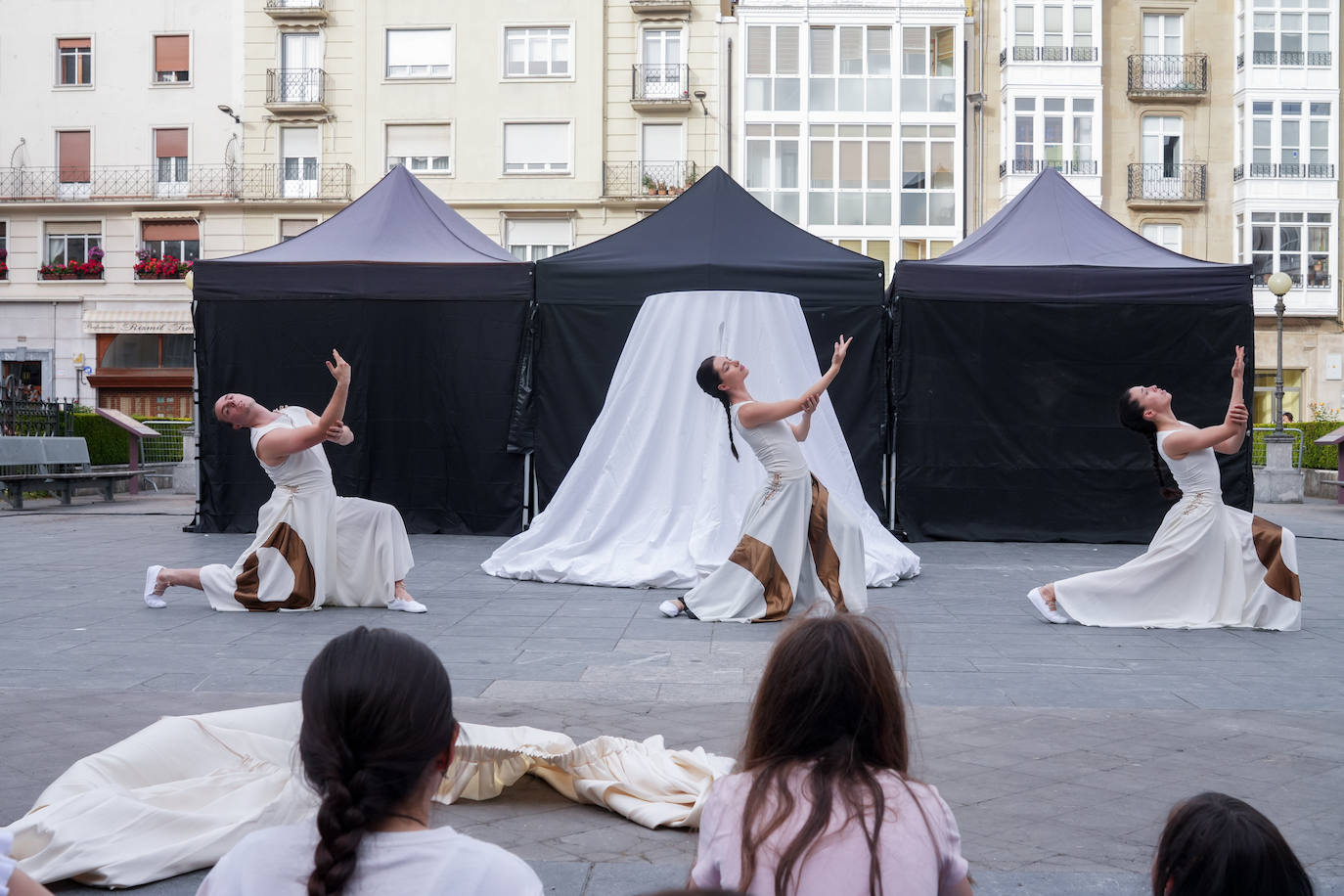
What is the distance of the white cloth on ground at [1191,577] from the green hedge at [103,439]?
1648 centimetres

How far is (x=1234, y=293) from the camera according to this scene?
1283 centimetres

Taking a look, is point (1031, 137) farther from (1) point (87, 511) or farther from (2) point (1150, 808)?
(2) point (1150, 808)

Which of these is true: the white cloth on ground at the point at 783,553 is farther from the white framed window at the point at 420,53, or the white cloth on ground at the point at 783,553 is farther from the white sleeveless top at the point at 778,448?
the white framed window at the point at 420,53

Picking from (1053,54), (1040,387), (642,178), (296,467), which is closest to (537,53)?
(642,178)

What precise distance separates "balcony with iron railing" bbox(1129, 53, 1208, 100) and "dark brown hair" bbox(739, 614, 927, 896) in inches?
1447

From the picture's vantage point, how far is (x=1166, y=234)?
3572 centimetres

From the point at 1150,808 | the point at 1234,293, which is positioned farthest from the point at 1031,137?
the point at 1150,808

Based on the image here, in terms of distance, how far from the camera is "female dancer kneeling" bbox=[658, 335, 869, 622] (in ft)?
26.8

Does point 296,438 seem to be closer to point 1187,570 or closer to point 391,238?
point 1187,570

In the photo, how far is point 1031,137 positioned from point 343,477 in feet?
88.0

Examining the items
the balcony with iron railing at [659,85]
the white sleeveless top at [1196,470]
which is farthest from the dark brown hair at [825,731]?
the balcony with iron railing at [659,85]

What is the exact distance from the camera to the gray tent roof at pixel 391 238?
13.4 m

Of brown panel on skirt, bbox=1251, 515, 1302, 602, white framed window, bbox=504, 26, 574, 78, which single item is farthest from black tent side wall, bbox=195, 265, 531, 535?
white framed window, bbox=504, 26, 574, 78

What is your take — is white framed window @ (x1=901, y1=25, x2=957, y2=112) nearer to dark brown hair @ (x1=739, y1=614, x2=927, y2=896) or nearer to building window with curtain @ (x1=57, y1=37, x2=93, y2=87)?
building window with curtain @ (x1=57, y1=37, x2=93, y2=87)
